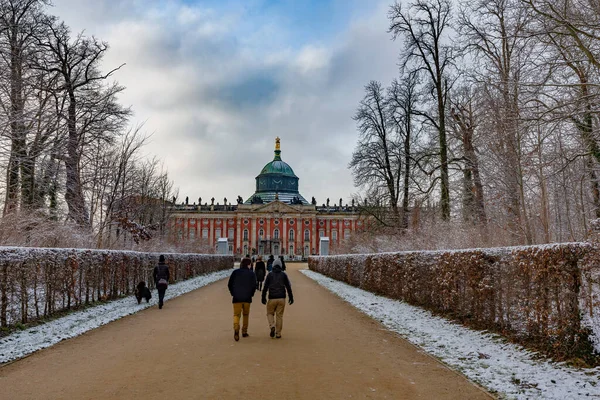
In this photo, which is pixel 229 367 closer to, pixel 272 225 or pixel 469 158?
pixel 469 158

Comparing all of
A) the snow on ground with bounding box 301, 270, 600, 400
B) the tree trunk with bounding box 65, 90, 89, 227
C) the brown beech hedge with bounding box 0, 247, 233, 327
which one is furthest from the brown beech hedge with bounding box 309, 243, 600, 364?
the tree trunk with bounding box 65, 90, 89, 227

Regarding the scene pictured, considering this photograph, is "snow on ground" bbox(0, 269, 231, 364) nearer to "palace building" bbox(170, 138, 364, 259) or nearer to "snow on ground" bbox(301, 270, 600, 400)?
"snow on ground" bbox(301, 270, 600, 400)

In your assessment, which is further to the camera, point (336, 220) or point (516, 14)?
point (336, 220)

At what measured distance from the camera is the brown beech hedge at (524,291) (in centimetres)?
672

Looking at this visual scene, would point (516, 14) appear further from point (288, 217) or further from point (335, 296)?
point (288, 217)

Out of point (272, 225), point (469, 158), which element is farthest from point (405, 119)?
point (272, 225)

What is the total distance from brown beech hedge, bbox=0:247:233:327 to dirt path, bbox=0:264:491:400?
1.64 metres

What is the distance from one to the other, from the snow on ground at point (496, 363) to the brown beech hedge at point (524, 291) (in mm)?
330

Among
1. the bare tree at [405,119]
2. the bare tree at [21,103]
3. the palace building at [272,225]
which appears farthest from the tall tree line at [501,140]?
the palace building at [272,225]

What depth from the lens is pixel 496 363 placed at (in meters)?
7.10

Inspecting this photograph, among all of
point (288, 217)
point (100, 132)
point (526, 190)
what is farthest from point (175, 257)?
point (288, 217)

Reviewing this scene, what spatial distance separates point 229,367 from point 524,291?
16.4 feet

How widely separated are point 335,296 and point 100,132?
12.9 meters

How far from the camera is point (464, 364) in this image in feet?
23.5
